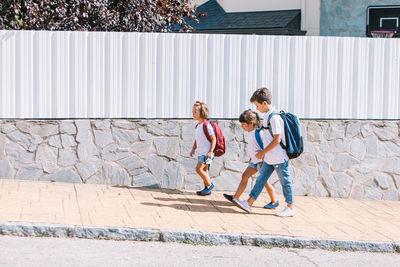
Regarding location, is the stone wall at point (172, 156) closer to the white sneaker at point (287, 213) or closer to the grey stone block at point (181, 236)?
the white sneaker at point (287, 213)

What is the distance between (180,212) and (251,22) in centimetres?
1057

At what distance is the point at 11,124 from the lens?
8.99 meters

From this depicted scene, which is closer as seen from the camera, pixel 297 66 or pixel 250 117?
pixel 250 117

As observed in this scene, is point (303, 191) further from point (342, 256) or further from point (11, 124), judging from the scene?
point (11, 124)

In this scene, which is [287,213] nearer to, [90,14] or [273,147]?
[273,147]

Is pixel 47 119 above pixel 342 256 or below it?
above

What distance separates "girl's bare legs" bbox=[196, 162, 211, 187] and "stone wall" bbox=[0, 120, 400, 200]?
0.52 metres

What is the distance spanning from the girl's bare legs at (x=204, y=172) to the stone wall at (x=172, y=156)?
52 centimetres

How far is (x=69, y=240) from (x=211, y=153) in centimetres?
286

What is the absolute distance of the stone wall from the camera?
901 cm

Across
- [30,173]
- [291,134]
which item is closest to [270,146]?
[291,134]

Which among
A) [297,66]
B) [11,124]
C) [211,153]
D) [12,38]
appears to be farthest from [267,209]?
[12,38]

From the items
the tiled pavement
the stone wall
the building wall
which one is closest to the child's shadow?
the tiled pavement

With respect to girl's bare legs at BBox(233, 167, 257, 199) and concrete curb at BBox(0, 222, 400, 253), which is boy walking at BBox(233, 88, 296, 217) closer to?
girl's bare legs at BBox(233, 167, 257, 199)
